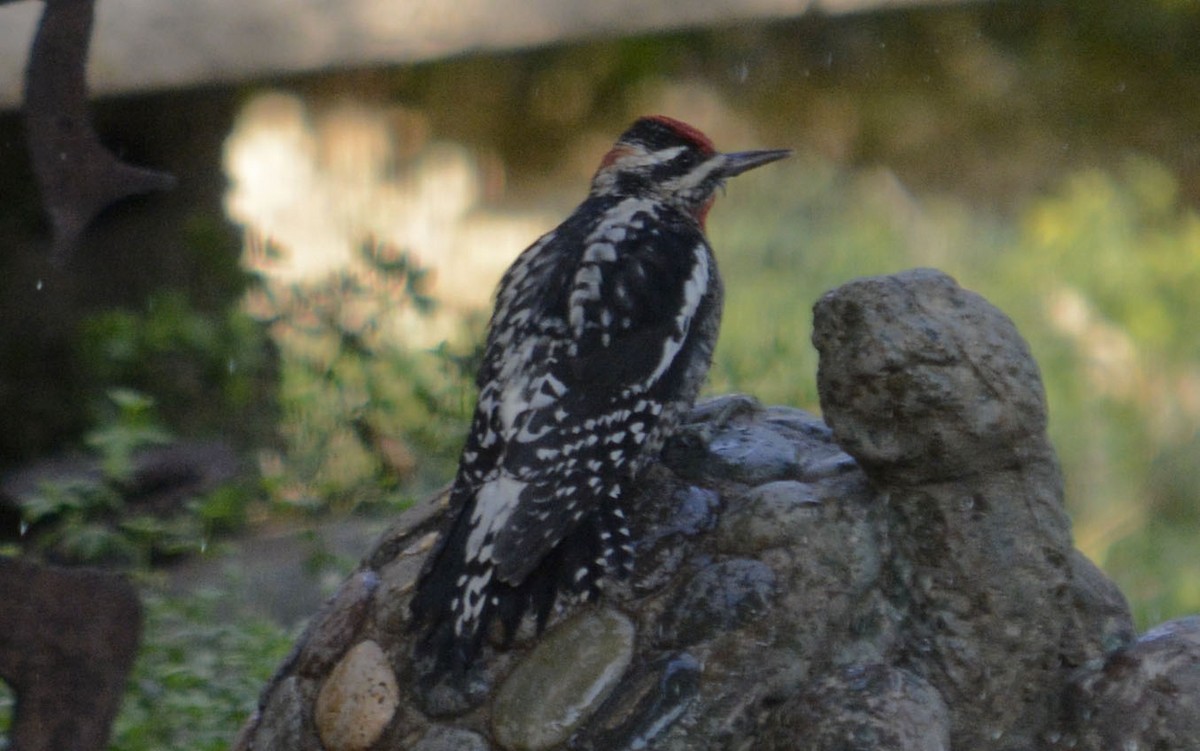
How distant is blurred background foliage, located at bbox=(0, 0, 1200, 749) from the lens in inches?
203

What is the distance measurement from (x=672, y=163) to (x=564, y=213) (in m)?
5.56

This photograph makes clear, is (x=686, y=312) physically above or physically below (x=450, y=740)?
above

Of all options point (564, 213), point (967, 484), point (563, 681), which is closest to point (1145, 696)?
point (967, 484)

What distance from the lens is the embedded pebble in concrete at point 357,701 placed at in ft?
9.28

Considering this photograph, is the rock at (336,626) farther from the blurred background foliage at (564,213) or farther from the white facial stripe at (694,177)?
the white facial stripe at (694,177)

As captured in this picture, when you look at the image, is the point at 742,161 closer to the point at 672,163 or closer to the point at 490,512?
the point at 672,163

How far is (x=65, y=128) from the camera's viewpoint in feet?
10.4

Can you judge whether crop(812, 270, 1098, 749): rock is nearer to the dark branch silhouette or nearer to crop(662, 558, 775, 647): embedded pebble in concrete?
crop(662, 558, 775, 647): embedded pebble in concrete

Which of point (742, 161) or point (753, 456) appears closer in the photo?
point (753, 456)

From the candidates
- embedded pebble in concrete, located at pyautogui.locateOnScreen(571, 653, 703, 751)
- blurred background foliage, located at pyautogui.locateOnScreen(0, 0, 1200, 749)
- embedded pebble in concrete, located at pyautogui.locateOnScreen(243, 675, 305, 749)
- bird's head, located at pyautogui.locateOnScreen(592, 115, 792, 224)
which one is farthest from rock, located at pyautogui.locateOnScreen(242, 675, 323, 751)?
bird's head, located at pyautogui.locateOnScreen(592, 115, 792, 224)

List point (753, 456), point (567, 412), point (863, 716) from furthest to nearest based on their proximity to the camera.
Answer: point (753, 456)
point (567, 412)
point (863, 716)

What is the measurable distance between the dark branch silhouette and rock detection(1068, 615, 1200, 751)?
1.99 metres

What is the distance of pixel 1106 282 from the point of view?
7.82 m

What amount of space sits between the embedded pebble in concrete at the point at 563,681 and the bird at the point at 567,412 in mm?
55
